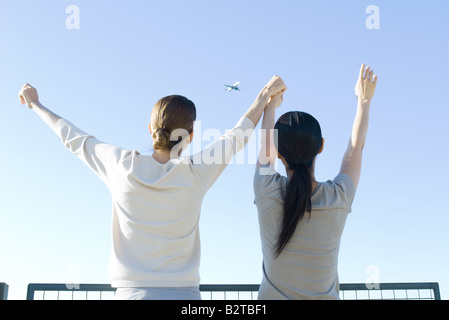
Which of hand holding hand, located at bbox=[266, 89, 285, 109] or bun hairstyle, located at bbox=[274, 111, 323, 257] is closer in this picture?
bun hairstyle, located at bbox=[274, 111, 323, 257]

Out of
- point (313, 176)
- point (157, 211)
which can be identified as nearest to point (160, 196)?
point (157, 211)

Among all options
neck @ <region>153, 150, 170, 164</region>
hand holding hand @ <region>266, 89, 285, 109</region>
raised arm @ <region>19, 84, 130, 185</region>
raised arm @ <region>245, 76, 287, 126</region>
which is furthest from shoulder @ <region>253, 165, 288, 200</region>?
raised arm @ <region>19, 84, 130, 185</region>

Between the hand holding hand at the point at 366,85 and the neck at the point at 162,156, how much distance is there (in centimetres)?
173

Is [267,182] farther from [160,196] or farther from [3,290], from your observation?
[3,290]

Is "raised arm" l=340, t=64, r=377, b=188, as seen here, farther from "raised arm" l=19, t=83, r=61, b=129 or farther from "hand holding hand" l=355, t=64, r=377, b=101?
"raised arm" l=19, t=83, r=61, b=129

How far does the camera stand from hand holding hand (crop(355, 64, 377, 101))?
4.50 meters

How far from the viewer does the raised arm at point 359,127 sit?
4070 mm

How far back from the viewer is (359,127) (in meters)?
4.26

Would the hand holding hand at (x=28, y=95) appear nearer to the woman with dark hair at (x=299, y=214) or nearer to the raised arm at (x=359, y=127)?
the woman with dark hair at (x=299, y=214)
